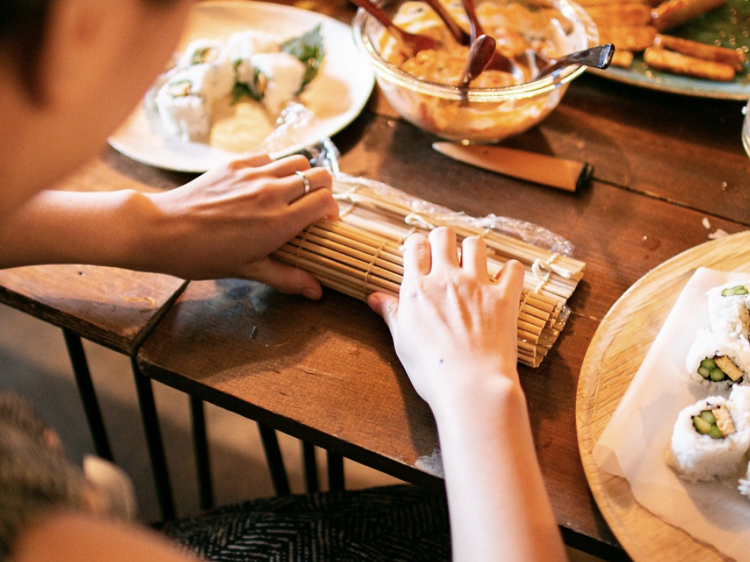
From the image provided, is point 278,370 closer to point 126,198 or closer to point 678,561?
point 126,198

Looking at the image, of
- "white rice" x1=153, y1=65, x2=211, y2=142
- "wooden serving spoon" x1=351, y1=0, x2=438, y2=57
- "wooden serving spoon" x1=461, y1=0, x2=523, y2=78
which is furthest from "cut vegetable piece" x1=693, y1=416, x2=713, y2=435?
"white rice" x1=153, y1=65, x2=211, y2=142

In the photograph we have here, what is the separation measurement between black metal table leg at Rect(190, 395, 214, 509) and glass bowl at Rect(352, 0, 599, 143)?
0.68m

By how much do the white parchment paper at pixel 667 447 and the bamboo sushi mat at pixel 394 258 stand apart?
0.14 m

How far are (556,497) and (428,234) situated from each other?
434mm

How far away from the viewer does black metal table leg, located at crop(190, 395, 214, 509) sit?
1314 mm

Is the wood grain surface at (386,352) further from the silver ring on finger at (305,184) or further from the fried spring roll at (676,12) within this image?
the fried spring roll at (676,12)

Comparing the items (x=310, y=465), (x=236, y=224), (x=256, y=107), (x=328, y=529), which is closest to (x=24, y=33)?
(x=236, y=224)

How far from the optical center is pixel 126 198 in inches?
38.3

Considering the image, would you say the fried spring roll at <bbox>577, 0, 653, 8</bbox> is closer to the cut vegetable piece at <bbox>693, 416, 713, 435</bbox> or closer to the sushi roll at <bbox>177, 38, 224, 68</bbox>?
the sushi roll at <bbox>177, 38, 224, 68</bbox>

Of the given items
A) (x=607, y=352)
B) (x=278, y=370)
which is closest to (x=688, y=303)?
(x=607, y=352)

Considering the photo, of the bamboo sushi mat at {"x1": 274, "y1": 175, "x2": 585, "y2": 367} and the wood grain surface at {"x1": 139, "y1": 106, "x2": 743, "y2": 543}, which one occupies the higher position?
the bamboo sushi mat at {"x1": 274, "y1": 175, "x2": 585, "y2": 367}

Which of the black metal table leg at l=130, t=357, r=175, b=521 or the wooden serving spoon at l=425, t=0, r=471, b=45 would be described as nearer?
the black metal table leg at l=130, t=357, r=175, b=521

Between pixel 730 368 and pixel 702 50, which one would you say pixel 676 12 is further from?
pixel 730 368

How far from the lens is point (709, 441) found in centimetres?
75
